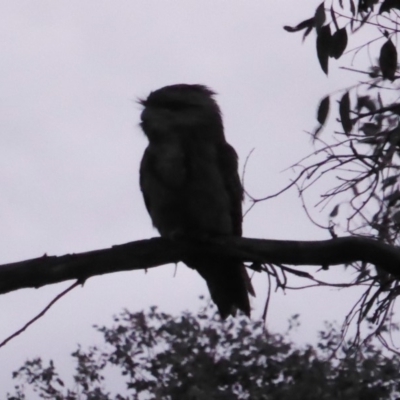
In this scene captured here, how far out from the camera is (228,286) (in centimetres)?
378

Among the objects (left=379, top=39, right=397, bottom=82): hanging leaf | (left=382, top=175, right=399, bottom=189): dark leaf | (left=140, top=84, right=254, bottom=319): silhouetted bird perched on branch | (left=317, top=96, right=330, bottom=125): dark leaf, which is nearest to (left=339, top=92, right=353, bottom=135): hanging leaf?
(left=317, top=96, right=330, bottom=125): dark leaf

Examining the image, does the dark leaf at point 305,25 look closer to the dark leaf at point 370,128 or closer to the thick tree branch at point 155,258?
the dark leaf at point 370,128

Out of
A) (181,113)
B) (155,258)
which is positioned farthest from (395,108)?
(181,113)

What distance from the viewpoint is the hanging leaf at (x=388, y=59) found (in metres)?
3.26

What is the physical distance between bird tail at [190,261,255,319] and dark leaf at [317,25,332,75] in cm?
87

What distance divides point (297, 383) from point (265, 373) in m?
0.39

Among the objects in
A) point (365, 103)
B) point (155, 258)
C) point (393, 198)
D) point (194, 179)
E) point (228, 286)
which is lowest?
point (155, 258)

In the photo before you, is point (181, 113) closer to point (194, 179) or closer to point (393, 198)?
point (194, 179)

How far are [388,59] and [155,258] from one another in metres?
1.02

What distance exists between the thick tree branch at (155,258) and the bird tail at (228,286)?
799 millimetres

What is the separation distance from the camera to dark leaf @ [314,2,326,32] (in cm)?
324

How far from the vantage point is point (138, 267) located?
9.53ft

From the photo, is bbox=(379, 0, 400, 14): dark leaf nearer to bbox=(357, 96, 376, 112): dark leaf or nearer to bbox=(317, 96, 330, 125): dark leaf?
bbox=(317, 96, 330, 125): dark leaf

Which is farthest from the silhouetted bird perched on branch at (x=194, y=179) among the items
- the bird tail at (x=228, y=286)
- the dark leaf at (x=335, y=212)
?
the dark leaf at (x=335, y=212)
